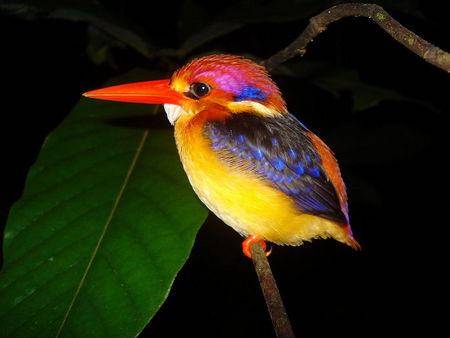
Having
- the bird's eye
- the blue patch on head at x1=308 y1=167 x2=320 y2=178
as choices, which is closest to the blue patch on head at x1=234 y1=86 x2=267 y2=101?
the bird's eye

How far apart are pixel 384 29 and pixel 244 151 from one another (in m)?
0.73

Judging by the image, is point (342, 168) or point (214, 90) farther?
point (342, 168)

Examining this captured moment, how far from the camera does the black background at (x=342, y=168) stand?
3.29 meters

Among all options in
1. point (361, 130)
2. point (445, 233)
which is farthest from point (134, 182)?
point (445, 233)

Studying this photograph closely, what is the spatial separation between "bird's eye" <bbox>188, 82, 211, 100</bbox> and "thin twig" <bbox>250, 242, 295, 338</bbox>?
0.64 meters

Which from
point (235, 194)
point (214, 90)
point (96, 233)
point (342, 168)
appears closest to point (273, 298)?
point (235, 194)

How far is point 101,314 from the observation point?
4.81 ft

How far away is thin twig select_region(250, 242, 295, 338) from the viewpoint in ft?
3.75

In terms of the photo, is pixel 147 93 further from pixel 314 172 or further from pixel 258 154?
pixel 314 172

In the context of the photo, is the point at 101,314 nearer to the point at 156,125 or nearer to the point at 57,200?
the point at 57,200

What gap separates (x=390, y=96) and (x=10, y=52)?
10.5ft

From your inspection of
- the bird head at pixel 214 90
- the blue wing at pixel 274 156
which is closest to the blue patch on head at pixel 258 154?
the blue wing at pixel 274 156

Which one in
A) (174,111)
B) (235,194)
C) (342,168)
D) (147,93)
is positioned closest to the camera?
(235,194)

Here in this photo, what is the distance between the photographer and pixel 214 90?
1.82m
